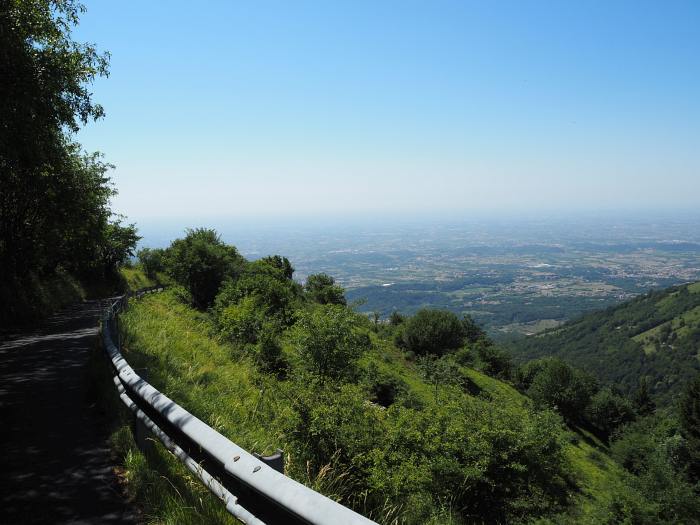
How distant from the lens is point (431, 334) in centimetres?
5559

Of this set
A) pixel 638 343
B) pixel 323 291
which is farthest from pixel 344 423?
pixel 638 343

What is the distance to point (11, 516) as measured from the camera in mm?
3521

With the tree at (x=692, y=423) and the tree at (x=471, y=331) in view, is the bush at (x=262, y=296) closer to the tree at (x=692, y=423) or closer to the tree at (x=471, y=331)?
the tree at (x=692, y=423)

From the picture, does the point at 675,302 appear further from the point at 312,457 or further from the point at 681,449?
the point at 312,457

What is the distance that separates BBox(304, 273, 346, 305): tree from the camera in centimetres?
6210

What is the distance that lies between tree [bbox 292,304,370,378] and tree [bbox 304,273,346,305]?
38.4 metres

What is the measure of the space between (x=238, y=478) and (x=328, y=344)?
16.1m

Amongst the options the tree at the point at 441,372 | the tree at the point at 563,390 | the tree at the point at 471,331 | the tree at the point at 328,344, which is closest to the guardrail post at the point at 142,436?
the tree at the point at 328,344

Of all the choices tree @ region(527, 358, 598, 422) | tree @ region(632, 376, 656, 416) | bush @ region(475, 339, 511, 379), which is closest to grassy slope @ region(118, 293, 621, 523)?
bush @ region(475, 339, 511, 379)

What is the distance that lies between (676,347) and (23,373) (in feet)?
573

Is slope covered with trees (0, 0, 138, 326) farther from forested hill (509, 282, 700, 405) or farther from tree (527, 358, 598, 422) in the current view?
forested hill (509, 282, 700, 405)

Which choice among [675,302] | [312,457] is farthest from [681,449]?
[675,302]

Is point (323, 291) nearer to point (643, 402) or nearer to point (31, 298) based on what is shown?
point (31, 298)

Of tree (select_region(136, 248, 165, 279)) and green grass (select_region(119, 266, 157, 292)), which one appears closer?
green grass (select_region(119, 266, 157, 292))
